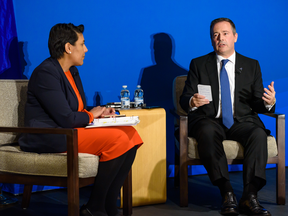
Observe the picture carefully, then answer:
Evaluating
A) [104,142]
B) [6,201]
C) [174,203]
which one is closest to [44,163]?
[104,142]

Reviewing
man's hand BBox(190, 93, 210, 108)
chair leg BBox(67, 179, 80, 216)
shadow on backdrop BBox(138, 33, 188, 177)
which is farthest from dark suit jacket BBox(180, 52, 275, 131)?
chair leg BBox(67, 179, 80, 216)

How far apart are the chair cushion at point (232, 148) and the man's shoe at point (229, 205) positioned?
267 millimetres

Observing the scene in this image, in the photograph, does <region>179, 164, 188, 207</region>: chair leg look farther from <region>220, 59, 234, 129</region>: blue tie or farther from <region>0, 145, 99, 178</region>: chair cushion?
<region>0, 145, 99, 178</region>: chair cushion

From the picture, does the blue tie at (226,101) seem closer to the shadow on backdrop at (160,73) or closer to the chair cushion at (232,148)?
the chair cushion at (232,148)

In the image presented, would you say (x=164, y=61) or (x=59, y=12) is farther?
(x=164, y=61)

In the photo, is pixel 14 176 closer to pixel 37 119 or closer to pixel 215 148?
pixel 37 119

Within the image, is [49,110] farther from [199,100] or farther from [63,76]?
[199,100]

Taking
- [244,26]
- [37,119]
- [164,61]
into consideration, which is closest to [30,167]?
[37,119]

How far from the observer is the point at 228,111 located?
2.52m

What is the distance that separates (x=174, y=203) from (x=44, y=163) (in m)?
1.12

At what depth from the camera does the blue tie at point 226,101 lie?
2502mm

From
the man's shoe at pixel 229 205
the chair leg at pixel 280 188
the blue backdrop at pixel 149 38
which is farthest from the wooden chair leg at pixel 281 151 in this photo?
the blue backdrop at pixel 149 38

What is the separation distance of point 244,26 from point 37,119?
231cm

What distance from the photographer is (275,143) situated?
7.76ft
